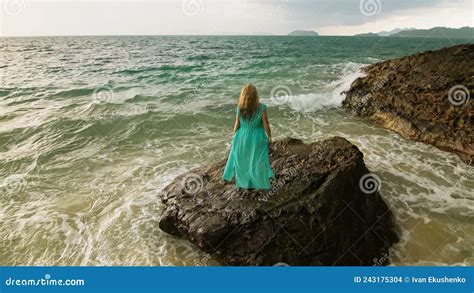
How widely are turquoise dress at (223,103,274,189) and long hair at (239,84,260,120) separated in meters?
0.13

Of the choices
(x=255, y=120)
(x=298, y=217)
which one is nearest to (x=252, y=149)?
(x=255, y=120)

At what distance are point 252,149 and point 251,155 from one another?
10 centimetres

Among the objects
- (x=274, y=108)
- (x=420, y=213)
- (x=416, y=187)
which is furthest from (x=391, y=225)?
(x=274, y=108)

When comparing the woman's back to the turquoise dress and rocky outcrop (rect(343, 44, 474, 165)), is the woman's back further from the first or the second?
rocky outcrop (rect(343, 44, 474, 165))

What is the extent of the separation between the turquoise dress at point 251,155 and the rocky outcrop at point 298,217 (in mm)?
205

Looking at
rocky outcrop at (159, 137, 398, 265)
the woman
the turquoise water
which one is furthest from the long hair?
the turquoise water

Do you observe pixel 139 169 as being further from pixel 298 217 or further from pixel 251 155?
pixel 298 217

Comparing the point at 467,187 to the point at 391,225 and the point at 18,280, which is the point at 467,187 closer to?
the point at 391,225

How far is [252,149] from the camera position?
464 cm

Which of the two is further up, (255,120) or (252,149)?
(255,120)

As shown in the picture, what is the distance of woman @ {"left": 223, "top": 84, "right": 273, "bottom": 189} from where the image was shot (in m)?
4.52

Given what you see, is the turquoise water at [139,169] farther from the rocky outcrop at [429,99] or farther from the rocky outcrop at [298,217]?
the rocky outcrop at [429,99]

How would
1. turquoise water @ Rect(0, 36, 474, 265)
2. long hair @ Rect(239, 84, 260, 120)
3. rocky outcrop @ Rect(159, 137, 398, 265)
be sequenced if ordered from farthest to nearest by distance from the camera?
turquoise water @ Rect(0, 36, 474, 265) → long hair @ Rect(239, 84, 260, 120) → rocky outcrop @ Rect(159, 137, 398, 265)

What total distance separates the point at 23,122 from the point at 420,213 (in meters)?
13.2
